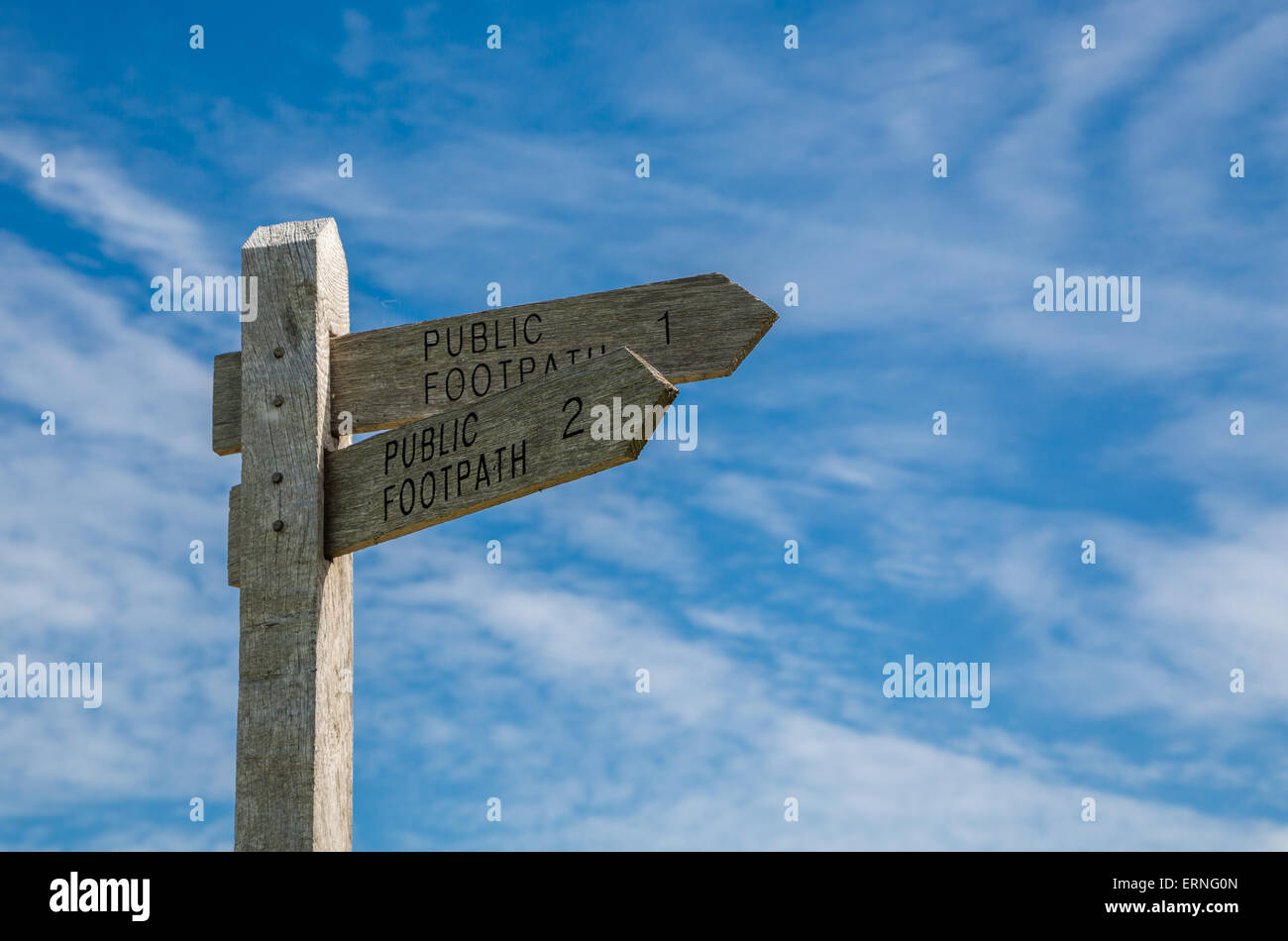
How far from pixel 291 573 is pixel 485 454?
29.1 inches

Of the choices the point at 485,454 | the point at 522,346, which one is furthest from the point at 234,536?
the point at 522,346

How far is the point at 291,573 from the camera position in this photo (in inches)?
155

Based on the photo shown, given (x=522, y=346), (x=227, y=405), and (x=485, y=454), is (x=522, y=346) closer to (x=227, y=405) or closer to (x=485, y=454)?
(x=485, y=454)

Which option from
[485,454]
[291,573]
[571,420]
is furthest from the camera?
[291,573]

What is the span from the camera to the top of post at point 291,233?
417 centimetres

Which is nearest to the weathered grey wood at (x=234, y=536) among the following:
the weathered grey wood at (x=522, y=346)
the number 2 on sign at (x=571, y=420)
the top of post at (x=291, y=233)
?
the weathered grey wood at (x=522, y=346)

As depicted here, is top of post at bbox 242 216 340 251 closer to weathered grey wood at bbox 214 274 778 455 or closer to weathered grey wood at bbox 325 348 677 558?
weathered grey wood at bbox 214 274 778 455

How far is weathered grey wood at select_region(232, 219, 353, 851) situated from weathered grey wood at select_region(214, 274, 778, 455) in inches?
5.4

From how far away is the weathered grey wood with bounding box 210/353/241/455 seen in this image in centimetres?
421

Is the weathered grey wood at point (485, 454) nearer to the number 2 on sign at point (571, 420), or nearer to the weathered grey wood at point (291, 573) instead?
the number 2 on sign at point (571, 420)

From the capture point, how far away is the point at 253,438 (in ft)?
13.4
